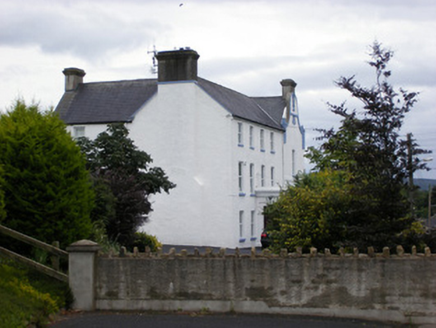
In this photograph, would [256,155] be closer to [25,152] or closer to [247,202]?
[247,202]

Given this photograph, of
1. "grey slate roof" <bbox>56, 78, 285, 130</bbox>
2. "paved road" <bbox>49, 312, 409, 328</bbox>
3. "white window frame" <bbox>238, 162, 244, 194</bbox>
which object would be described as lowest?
"paved road" <bbox>49, 312, 409, 328</bbox>

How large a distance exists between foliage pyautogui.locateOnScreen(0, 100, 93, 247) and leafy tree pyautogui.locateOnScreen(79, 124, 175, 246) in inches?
198

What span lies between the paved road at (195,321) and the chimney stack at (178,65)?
30.6 m

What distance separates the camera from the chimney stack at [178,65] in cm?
4325

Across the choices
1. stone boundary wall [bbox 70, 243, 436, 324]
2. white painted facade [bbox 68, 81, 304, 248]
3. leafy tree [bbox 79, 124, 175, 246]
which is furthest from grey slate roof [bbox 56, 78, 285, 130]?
stone boundary wall [bbox 70, 243, 436, 324]

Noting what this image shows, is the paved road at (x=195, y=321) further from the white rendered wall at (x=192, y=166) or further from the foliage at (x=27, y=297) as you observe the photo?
the white rendered wall at (x=192, y=166)

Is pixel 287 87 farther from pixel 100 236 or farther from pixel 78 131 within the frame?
pixel 100 236

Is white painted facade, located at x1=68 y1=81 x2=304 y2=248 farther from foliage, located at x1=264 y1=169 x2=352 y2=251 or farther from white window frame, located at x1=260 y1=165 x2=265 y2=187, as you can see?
foliage, located at x1=264 y1=169 x2=352 y2=251

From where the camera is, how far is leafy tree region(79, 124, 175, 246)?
2366cm

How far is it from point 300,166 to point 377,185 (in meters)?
40.0

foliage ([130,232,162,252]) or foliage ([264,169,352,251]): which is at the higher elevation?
foliage ([264,169,352,251])

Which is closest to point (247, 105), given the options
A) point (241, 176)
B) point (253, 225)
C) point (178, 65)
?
point (241, 176)

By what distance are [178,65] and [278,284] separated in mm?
31025

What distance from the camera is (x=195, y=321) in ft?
Answer: 43.6
